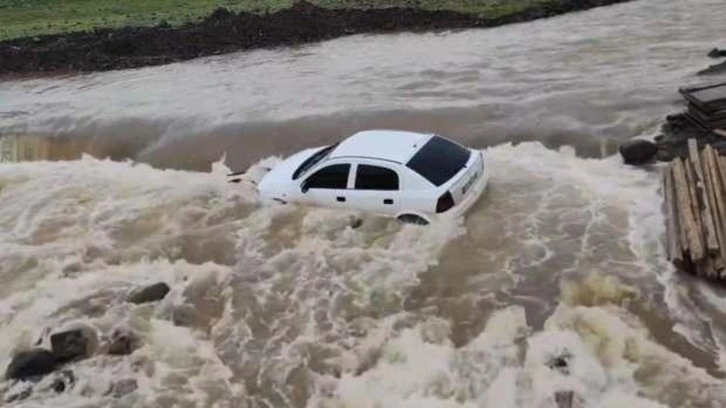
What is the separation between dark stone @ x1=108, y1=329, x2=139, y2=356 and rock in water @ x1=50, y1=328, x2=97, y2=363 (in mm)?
346

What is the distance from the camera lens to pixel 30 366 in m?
11.6

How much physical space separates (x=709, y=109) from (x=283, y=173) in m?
8.78

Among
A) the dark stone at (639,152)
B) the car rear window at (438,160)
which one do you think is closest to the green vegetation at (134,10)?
the dark stone at (639,152)

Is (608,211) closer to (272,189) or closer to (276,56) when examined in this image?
(272,189)

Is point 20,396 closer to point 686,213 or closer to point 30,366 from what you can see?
point 30,366

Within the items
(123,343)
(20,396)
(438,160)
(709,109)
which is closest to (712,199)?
(709,109)

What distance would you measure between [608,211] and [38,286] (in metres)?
10.1

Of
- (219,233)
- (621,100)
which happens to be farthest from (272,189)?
(621,100)

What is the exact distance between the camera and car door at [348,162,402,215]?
13.7 metres

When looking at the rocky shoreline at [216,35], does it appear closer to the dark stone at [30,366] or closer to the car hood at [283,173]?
the car hood at [283,173]

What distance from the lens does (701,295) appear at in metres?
11.6

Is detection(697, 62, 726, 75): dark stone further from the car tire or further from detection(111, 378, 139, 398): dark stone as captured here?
detection(111, 378, 139, 398): dark stone

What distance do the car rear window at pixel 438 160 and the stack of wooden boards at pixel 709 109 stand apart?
18.2 ft

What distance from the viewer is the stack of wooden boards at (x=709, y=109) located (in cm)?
1644
